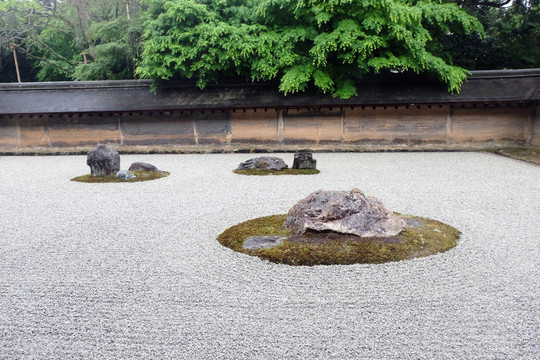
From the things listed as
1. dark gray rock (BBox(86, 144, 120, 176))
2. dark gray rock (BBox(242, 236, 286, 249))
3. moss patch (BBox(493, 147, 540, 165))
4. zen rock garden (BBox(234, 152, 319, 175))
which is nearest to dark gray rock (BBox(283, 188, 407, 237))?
dark gray rock (BBox(242, 236, 286, 249))

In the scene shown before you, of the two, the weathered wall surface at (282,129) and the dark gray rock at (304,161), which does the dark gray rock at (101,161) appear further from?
the weathered wall surface at (282,129)

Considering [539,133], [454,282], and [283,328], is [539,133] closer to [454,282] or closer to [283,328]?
[454,282]

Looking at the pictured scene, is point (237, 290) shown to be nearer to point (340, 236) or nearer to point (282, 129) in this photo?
point (340, 236)

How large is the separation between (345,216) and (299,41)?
11.8 metres

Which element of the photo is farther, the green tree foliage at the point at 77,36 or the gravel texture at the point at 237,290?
the green tree foliage at the point at 77,36

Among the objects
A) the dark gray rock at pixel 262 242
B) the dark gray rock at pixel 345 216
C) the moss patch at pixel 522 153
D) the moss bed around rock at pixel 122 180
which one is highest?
the dark gray rock at pixel 345 216

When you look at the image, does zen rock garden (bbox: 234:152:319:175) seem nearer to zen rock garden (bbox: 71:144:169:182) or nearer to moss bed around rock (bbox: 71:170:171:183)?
moss bed around rock (bbox: 71:170:171:183)

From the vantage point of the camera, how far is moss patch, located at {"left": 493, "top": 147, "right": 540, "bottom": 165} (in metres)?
11.7

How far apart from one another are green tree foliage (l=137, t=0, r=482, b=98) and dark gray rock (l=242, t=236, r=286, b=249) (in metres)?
10.1

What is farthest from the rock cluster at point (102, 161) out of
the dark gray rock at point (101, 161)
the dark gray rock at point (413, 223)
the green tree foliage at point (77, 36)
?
the green tree foliage at point (77, 36)

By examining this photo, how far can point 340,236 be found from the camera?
4820mm

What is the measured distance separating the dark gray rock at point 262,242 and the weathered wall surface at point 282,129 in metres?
10.8

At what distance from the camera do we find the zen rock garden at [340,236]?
171 inches

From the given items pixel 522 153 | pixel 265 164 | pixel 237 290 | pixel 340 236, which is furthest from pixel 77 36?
pixel 237 290
